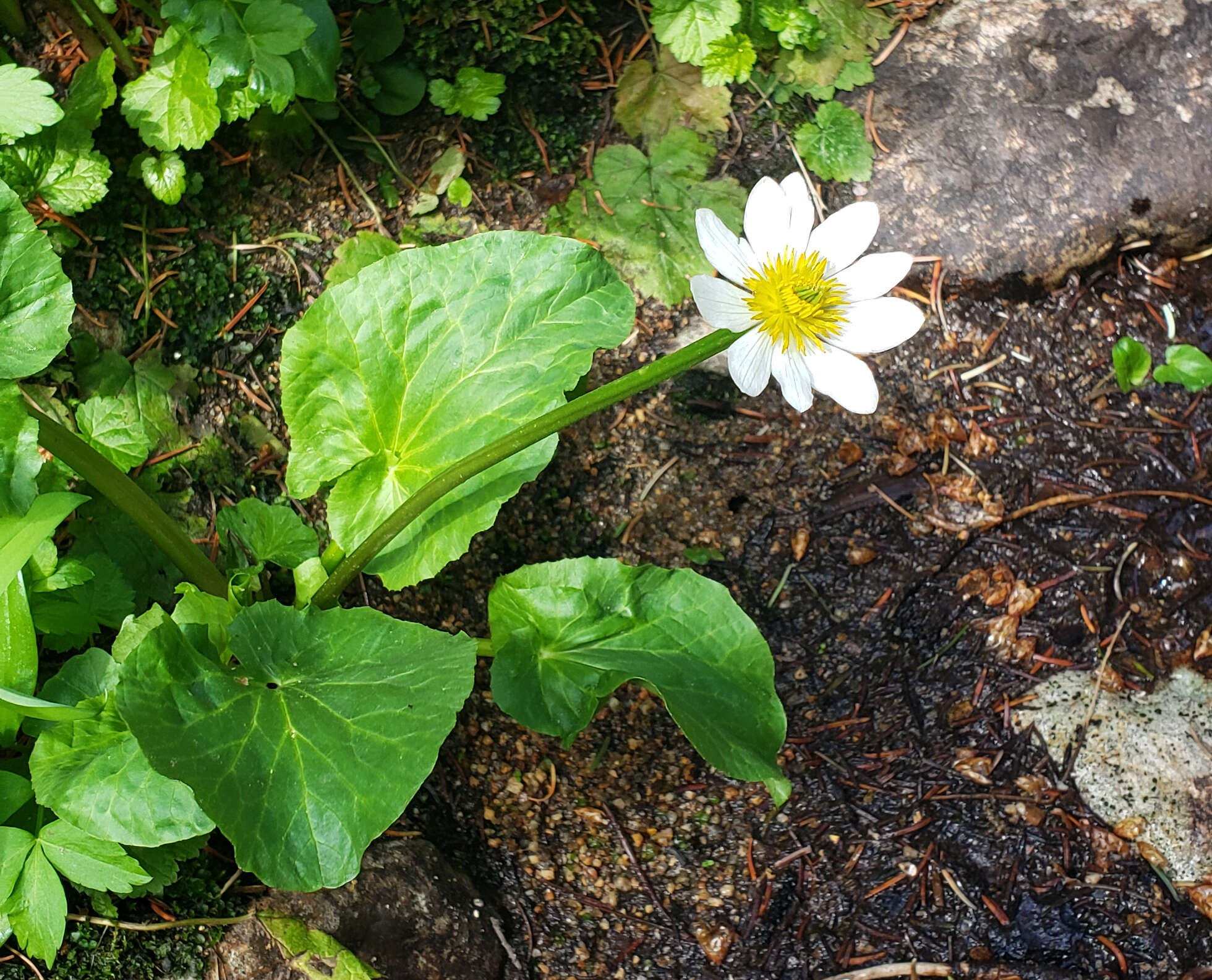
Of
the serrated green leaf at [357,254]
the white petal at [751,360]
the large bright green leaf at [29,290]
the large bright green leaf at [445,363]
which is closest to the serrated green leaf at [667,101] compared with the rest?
the serrated green leaf at [357,254]

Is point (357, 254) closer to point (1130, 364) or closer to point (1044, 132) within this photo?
point (1044, 132)

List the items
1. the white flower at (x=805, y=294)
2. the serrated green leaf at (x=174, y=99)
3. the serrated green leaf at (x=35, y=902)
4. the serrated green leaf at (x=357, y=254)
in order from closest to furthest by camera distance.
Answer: the white flower at (x=805, y=294) → the serrated green leaf at (x=35, y=902) → the serrated green leaf at (x=174, y=99) → the serrated green leaf at (x=357, y=254)

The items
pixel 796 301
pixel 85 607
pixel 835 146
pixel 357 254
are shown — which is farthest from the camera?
pixel 835 146

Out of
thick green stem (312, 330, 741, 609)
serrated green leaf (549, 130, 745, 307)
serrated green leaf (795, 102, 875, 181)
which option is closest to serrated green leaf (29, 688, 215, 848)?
thick green stem (312, 330, 741, 609)

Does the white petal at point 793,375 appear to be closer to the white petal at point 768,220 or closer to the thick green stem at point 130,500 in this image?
the white petal at point 768,220

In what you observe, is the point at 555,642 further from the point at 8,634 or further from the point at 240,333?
the point at 240,333

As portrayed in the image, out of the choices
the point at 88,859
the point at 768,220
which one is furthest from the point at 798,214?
the point at 88,859
